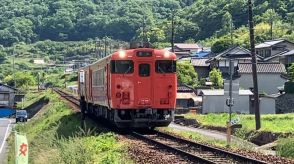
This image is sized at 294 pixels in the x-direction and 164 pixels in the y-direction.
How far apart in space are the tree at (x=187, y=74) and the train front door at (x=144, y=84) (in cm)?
4193

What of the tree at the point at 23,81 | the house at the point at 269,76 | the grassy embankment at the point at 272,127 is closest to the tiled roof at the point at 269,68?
the house at the point at 269,76

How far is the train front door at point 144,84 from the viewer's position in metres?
20.9

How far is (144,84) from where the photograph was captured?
69.2ft

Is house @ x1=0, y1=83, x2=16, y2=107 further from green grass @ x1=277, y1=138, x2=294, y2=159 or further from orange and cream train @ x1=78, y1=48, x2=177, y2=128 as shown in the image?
green grass @ x1=277, y1=138, x2=294, y2=159

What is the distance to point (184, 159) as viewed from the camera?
14102 millimetres

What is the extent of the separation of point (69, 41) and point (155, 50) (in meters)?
160

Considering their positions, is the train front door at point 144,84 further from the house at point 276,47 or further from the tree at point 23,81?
the tree at point 23,81

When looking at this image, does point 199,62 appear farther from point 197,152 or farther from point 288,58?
point 197,152

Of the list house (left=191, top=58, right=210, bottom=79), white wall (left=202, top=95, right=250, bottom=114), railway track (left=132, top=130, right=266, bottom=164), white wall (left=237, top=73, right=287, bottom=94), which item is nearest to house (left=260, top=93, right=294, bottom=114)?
white wall (left=202, top=95, right=250, bottom=114)

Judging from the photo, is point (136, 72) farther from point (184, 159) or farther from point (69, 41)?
point (69, 41)

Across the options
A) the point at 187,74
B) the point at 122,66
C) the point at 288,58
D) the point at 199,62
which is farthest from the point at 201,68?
the point at 122,66

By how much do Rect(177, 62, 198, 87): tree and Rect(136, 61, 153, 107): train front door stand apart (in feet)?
138

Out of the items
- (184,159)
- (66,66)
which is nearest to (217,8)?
(66,66)

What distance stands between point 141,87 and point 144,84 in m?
0.15
